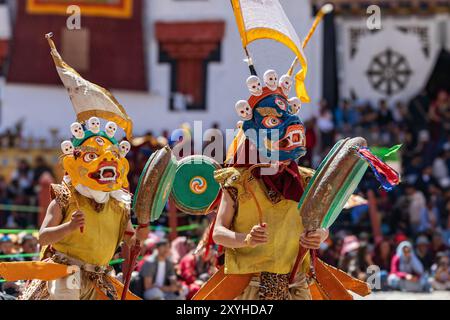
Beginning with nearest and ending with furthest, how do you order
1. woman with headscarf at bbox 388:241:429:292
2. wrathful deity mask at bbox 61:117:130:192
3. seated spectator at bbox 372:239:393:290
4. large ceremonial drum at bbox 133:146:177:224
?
large ceremonial drum at bbox 133:146:177:224 < wrathful deity mask at bbox 61:117:130:192 < woman with headscarf at bbox 388:241:429:292 < seated spectator at bbox 372:239:393:290

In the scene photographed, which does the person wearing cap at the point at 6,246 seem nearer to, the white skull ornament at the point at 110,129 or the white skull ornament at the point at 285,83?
the white skull ornament at the point at 110,129

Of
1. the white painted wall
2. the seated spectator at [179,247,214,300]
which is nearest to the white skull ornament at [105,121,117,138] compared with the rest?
the seated spectator at [179,247,214,300]

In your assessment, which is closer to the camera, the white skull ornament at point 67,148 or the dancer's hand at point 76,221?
the dancer's hand at point 76,221

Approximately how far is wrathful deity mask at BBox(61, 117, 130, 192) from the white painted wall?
48.9ft

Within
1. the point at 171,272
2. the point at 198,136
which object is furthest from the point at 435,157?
the point at 198,136

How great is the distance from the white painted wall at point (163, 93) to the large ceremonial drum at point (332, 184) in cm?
1587

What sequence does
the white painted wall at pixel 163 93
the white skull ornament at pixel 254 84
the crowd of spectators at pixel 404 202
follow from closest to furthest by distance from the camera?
the white skull ornament at pixel 254 84, the crowd of spectators at pixel 404 202, the white painted wall at pixel 163 93

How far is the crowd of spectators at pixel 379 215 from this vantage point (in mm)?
12852

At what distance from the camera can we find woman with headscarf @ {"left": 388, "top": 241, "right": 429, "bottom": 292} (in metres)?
14.8

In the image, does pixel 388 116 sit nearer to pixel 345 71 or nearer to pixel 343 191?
pixel 345 71

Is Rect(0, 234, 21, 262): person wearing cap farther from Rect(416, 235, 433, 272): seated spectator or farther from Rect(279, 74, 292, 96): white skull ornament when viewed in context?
Rect(416, 235, 433, 272): seated spectator

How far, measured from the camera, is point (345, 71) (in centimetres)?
2488

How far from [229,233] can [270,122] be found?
73 centimetres

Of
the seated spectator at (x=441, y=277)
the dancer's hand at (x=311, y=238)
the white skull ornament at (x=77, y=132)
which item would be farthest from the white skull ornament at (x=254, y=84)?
the seated spectator at (x=441, y=277)
